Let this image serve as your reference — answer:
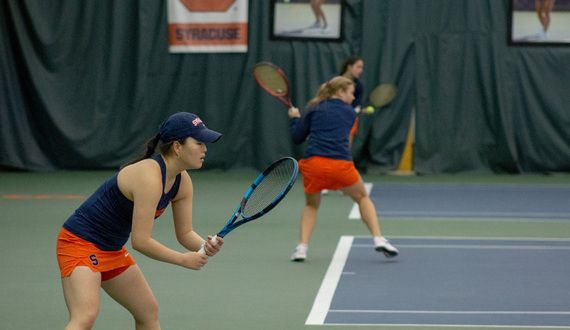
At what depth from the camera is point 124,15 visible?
13.3m

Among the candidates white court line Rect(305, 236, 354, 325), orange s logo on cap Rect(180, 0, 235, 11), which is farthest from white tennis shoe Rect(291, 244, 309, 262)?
orange s logo on cap Rect(180, 0, 235, 11)

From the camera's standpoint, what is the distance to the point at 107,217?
3.40 meters

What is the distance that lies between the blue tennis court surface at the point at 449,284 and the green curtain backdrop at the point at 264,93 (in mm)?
5500

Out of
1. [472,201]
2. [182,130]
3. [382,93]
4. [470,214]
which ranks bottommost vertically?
[472,201]

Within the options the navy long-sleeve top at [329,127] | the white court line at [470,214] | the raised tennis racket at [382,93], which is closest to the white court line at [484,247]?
the navy long-sleeve top at [329,127]

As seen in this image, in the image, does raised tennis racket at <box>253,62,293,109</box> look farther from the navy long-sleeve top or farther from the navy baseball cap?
the navy baseball cap

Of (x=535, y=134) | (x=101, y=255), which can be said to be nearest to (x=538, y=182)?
(x=535, y=134)

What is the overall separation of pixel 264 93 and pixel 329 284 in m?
7.51

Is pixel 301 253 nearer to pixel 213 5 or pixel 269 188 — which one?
pixel 269 188

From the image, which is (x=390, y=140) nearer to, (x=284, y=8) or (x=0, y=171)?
(x=284, y=8)

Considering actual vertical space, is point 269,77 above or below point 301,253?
above

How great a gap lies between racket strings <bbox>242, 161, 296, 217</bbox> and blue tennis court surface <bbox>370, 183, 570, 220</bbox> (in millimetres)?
5368

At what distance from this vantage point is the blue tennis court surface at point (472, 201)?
9.22 meters

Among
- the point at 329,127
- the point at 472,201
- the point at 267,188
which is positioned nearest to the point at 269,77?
the point at 329,127
